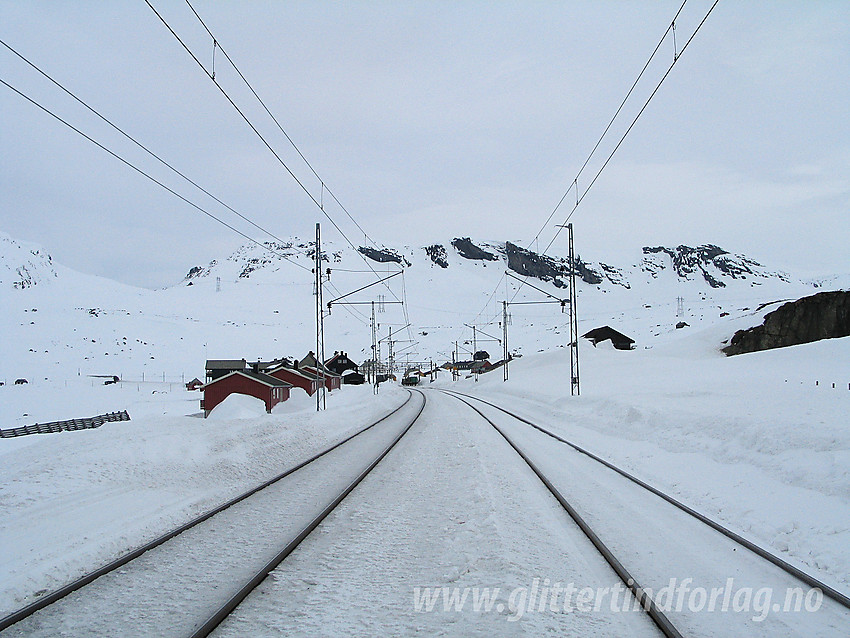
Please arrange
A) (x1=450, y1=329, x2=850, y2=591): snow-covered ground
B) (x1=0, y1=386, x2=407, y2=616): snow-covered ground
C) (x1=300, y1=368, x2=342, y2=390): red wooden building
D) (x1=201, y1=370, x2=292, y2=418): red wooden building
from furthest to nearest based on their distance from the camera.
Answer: (x1=300, y1=368, x2=342, y2=390): red wooden building → (x1=201, y1=370, x2=292, y2=418): red wooden building → (x1=450, y1=329, x2=850, y2=591): snow-covered ground → (x1=0, y1=386, x2=407, y2=616): snow-covered ground

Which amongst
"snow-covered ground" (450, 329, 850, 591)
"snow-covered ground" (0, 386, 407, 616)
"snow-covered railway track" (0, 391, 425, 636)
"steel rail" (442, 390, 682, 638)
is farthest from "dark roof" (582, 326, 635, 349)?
"snow-covered railway track" (0, 391, 425, 636)

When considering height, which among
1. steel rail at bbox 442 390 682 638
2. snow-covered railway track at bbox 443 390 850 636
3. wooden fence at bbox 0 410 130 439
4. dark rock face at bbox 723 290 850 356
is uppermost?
dark rock face at bbox 723 290 850 356

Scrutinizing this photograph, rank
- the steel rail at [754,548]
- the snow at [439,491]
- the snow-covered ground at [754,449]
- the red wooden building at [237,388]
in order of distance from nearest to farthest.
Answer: the steel rail at [754,548] < the snow at [439,491] < the snow-covered ground at [754,449] < the red wooden building at [237,388]

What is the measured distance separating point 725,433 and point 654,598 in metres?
9.75

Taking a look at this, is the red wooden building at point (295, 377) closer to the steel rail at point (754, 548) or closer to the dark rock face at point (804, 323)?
the dark rock face at point (804, 323)

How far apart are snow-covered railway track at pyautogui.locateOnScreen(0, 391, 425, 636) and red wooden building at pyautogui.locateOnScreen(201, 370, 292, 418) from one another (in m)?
44.9

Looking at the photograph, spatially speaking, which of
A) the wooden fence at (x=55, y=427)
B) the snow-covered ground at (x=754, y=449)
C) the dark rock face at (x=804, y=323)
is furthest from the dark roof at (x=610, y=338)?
the wooden fence at (x=55, y=427)

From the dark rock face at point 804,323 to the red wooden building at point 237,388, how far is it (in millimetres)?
41617

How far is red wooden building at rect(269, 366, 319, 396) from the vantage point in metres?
72.3

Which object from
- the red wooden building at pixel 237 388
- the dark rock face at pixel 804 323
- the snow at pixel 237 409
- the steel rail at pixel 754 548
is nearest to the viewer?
the steel rail at pixel 754 548

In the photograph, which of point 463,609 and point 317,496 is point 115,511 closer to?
point 317,496

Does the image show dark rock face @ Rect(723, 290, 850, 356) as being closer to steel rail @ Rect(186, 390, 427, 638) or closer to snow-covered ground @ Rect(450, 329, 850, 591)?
snow-covered ground @ Rect(450, 329, 850, 591)

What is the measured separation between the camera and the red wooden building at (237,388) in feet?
181

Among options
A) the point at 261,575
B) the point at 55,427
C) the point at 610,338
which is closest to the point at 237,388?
Answer: the point at 55,427
